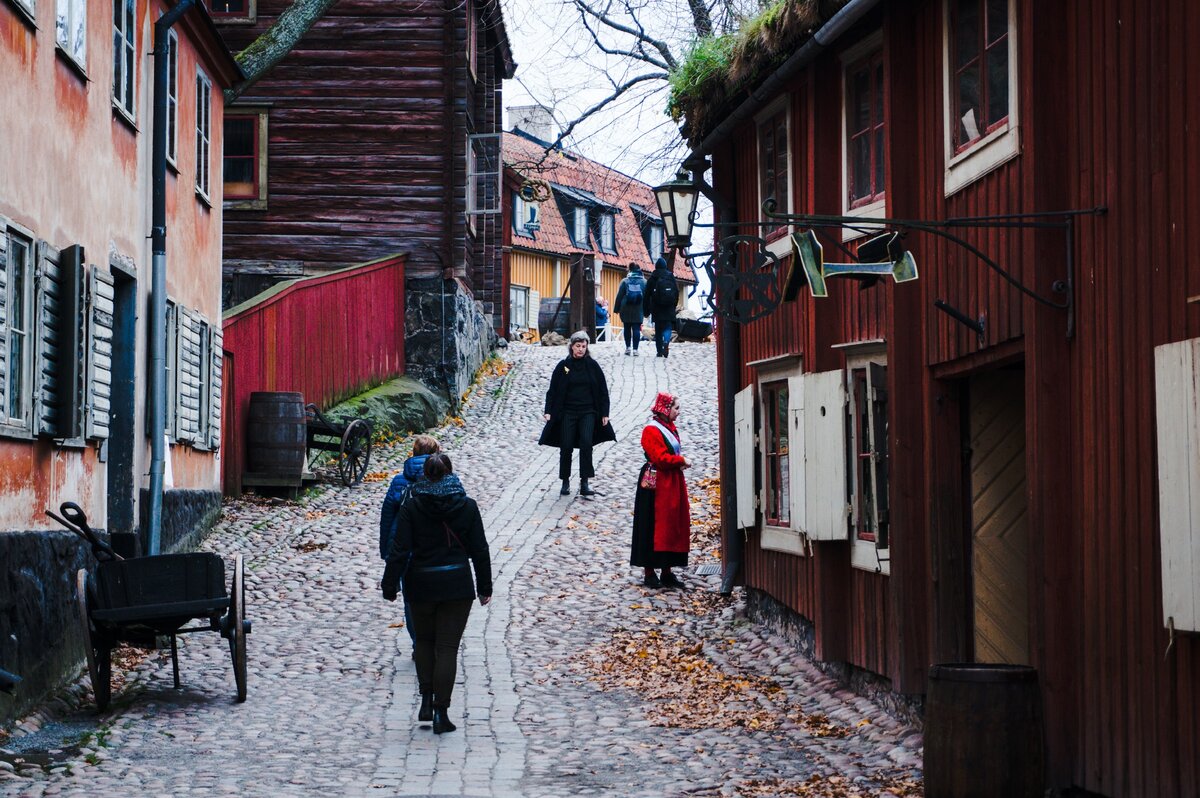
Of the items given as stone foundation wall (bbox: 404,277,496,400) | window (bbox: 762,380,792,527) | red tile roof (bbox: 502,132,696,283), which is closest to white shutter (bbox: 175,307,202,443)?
window (bbox: 762,380,792,527)

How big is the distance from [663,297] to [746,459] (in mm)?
17272

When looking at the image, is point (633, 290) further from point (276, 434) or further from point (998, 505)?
point (998, 505)

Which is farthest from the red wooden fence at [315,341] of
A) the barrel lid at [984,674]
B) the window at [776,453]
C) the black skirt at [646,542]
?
the barrel lid at [984,674]

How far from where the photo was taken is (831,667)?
11.4 metres

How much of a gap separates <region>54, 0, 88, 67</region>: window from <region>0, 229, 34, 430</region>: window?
1.67 metres

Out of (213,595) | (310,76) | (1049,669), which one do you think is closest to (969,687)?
(1049,669)

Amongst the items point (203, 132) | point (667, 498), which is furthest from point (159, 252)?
point (667, 498)

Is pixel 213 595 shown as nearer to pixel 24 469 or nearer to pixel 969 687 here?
pixel 24 469

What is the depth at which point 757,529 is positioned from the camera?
1359cm

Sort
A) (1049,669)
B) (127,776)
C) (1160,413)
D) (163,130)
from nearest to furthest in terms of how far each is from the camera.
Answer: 1. (1160,413)
2. (1049,669)
3. (127,776)
4. (163,130)

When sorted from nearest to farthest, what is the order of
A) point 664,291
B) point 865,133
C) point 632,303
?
point 865,133, point 664,291, point 632,303

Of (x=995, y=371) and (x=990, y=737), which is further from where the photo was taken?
(x=995, y=371)

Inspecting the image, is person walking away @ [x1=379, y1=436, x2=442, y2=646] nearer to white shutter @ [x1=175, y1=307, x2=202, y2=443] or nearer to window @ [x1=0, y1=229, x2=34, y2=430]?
window @ [x1=0, y1=229, x2=34, y2=430]

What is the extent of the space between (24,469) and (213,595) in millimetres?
1522
